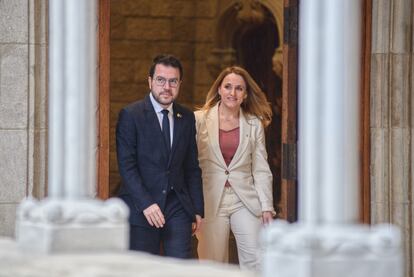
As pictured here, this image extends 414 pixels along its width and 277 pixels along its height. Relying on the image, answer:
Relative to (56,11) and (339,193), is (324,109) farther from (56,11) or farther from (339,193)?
(56,11)

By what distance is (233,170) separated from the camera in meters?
9.36

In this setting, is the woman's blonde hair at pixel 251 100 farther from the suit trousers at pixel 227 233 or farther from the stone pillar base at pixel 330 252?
the stone pillar base at pixel 330 252

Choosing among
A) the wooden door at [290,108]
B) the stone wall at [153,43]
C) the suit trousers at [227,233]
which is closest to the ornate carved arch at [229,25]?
the stone wall at [153,43]

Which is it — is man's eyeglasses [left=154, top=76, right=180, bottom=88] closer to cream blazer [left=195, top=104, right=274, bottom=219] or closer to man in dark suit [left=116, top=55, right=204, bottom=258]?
man in dark suit [left=116, top=55, right=204, bottom=258]

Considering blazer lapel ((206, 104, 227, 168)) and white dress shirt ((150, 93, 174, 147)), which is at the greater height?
white dress shirt ((150, 93, 174, 147))

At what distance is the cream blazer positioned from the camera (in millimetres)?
9336

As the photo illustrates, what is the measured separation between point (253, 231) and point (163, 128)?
0.93 meters

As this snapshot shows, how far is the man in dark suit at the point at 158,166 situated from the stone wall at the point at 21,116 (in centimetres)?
66

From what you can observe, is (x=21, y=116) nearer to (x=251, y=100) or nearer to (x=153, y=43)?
(x=251, y=100)

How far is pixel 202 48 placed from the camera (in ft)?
46.6

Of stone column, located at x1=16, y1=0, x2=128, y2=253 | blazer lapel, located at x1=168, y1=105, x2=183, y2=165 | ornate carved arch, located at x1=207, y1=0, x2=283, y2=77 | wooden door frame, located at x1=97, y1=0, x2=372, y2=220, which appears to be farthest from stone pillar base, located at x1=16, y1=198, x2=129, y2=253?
ornate carved arch, located at x1=207, y1=0, x2=283, y2=77

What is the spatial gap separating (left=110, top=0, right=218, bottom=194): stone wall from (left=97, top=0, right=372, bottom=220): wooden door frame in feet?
12.6

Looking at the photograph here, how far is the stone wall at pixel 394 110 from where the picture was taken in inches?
366

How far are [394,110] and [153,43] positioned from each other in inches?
198
